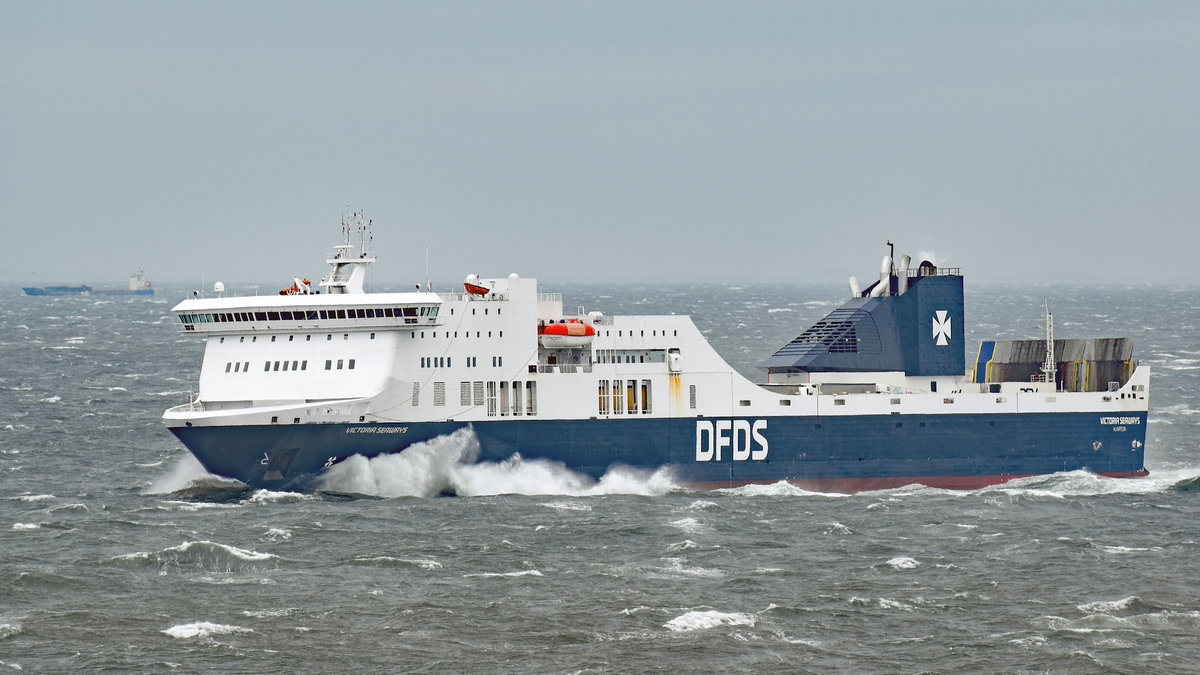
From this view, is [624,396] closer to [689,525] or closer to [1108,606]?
[689,525]

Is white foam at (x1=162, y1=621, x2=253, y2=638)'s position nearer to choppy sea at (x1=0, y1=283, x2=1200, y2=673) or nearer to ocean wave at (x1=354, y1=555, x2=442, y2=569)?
choppy sea at (x1=0, y1=283, x2=1200, y2=673)

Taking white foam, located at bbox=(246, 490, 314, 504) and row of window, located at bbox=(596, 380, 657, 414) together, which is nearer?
white foam, located at bbox=(246, 490, 314, 504)

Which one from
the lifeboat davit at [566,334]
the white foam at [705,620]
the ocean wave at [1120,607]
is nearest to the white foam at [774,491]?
the lifeboat davit at [566,334]

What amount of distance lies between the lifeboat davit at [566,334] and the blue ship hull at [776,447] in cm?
222

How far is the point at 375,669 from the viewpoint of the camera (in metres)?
24.3

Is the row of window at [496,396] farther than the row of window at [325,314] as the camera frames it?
Yes

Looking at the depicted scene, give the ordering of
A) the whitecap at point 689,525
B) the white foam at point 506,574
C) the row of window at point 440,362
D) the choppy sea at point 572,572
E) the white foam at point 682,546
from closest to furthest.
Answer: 1. the choppy sea at point 572,572
2. the white foam at point 506,574
3. the white foam at point 682,546
4. the whitecap at point 689,525
5. the row of window at point 440,362

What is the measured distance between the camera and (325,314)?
39.4 metres

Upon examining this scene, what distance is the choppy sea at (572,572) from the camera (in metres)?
25.3

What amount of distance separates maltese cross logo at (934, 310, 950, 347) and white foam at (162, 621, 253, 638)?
2648 centimetres

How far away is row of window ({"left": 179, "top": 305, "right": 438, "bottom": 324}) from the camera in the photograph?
3934 cm

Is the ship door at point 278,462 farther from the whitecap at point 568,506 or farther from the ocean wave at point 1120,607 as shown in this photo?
the ocean wave at point 1120,607

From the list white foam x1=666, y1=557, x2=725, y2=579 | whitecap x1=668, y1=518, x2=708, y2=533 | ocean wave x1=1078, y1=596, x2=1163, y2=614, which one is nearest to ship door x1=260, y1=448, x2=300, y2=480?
whitecap x1=668, y1=518, x2=708, y2=533

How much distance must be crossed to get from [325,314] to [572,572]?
12408 mm
